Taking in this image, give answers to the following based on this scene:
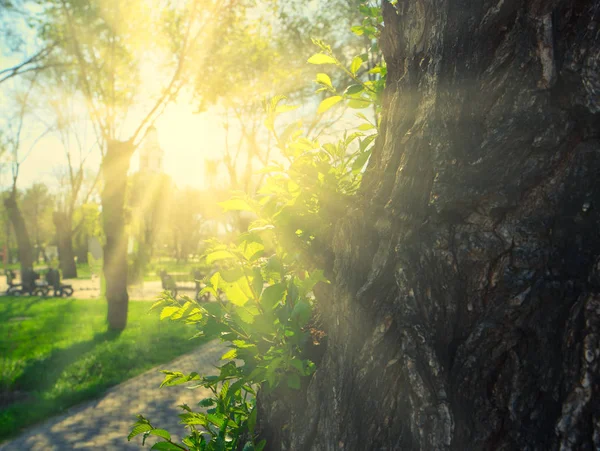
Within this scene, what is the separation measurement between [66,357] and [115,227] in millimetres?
4790

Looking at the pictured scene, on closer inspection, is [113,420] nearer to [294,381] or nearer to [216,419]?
[216,419]

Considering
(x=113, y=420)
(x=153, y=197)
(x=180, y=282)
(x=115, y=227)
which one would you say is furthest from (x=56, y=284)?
(x=153, y=197)

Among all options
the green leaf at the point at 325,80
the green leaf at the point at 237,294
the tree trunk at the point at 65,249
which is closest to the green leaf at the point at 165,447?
the green leaf at the point at 237,294

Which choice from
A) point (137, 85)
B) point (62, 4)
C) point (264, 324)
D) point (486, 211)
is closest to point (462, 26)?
point (486, 211)

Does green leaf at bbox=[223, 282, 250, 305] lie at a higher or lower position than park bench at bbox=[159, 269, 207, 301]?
higher

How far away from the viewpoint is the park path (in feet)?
21.2

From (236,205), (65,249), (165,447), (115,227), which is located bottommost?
(65,249)

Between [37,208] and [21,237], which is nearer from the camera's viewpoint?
[21,237]

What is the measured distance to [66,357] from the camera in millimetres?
10812

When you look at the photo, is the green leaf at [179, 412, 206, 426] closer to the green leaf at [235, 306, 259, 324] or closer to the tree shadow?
the green leaf at [235, 306, 259, 324]

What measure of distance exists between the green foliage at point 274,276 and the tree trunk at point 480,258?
159 mm

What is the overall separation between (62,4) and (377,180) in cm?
1457

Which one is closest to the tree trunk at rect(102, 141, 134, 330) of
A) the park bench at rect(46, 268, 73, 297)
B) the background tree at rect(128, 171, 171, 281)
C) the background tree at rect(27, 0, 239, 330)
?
the background tree at rect(27, 0, 239, 330)

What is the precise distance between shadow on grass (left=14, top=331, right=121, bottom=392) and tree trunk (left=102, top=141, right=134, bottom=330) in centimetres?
177
